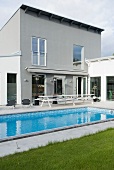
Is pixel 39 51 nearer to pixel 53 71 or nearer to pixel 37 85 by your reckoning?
pixel 53 71

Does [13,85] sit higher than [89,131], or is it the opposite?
[13,85]

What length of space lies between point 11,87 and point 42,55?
4.74 m

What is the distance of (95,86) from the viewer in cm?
2298

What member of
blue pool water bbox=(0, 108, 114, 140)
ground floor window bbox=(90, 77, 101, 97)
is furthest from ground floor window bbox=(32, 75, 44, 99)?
ground floor window bbox=(90, 77, 101, 97)

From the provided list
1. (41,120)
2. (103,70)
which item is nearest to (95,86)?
(103,70)

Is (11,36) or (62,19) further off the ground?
(62,19)

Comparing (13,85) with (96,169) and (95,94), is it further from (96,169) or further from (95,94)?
(96,169)

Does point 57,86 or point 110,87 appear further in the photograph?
point 110,87

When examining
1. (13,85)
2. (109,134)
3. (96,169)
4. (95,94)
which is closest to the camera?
(96,169)

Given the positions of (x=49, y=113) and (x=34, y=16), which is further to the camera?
(x=34, y=16)

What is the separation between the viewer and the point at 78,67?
77.0 ft

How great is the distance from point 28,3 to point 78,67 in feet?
30.1

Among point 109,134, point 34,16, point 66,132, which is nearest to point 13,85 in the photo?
point 34,16

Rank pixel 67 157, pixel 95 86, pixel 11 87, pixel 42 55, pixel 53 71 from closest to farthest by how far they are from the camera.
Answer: pixel 67 157 → pixel 11 87 → pixel 42 55 → pixel 53 71 → pixel 95 86
